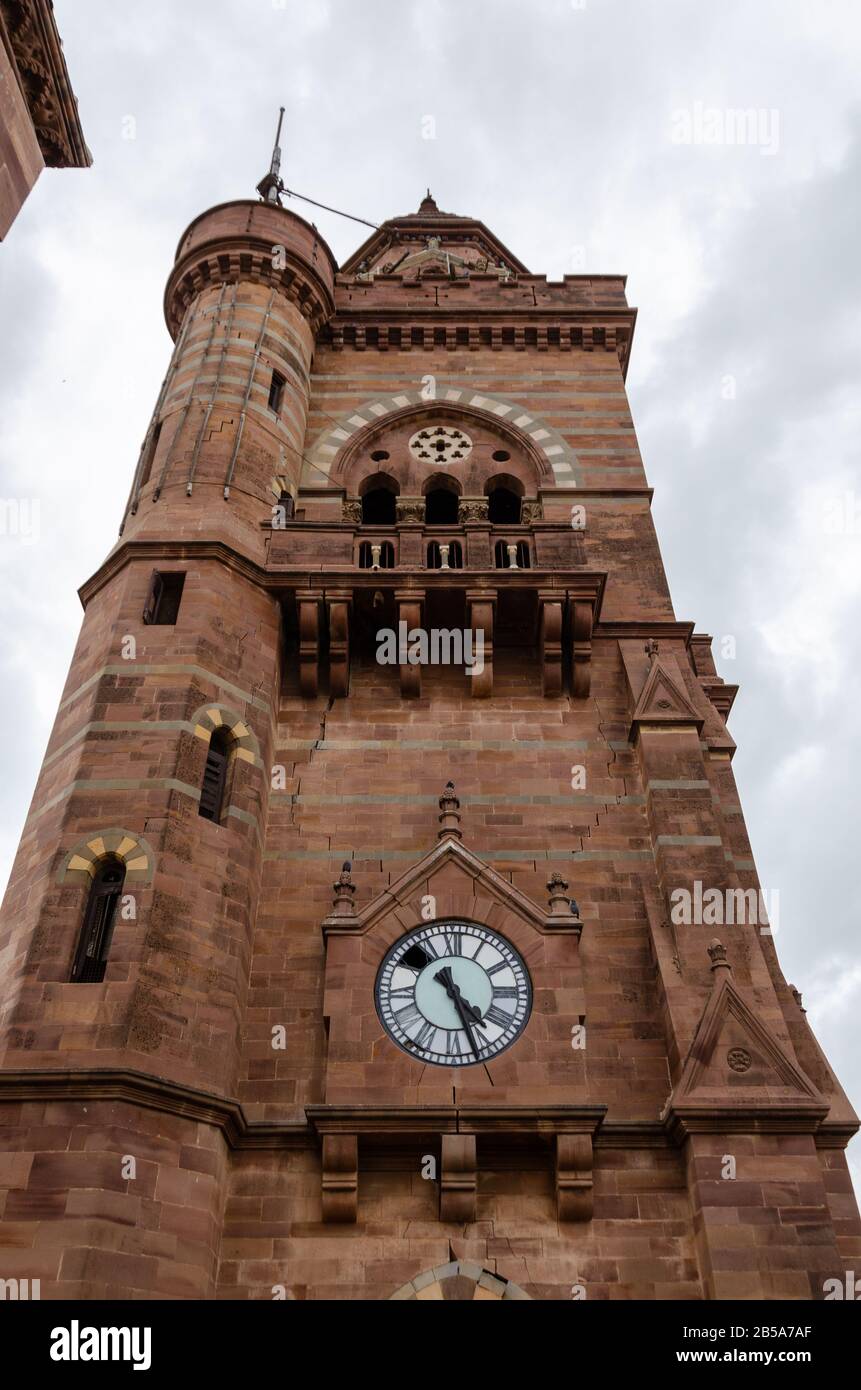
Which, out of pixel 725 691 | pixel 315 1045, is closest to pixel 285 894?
pixel 315 1045

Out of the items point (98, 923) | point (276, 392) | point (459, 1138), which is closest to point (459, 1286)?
point (459, 1138)

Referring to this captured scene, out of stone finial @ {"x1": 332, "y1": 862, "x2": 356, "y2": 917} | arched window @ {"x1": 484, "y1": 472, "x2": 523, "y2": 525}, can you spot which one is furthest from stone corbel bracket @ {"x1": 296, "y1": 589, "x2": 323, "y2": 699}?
arched window @ {"x1": 484, "y1": 472, "x2": 523, "y2": 525}

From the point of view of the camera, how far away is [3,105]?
34.5ft

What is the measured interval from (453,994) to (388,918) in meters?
1.15

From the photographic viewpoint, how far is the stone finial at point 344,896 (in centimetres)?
1295

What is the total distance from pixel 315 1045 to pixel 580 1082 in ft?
9.51

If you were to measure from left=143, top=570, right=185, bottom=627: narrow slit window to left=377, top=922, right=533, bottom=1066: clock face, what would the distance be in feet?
18.6

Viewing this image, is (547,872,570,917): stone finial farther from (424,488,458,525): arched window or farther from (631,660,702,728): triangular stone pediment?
(424,488,458,525): arched window

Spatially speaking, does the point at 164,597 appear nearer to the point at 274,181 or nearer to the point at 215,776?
the point at 215,776

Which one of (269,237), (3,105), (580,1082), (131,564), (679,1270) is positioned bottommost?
(679,1270)

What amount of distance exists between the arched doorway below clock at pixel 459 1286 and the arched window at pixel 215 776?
5456 mm

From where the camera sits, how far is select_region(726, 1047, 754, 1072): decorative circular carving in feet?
38.2

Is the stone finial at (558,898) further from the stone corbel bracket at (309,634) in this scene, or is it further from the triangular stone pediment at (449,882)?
the stone corbel bracket at (309,634)
